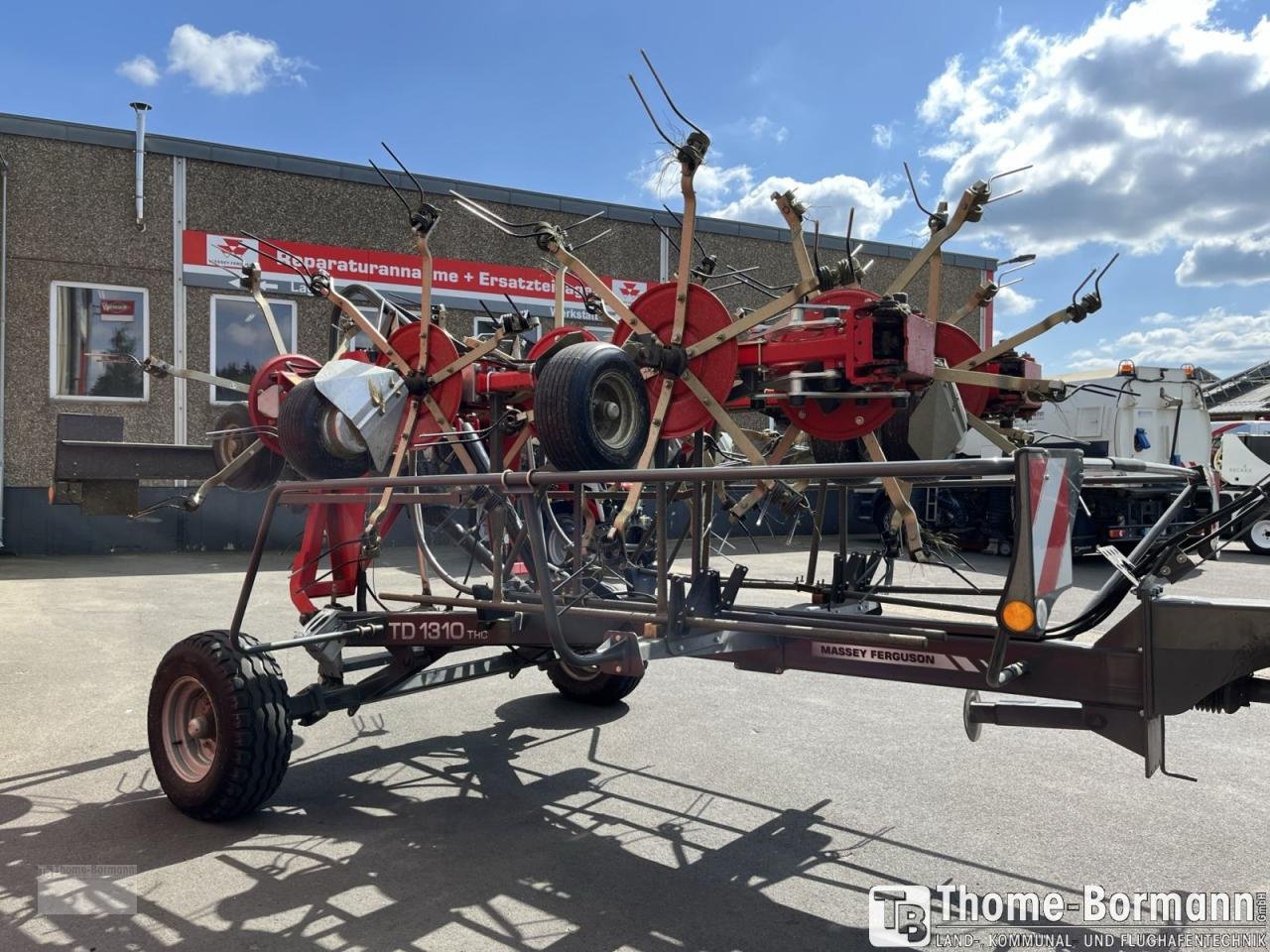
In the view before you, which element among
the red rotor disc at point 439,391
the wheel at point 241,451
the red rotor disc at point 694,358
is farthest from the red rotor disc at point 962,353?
the wheel at point 241,451

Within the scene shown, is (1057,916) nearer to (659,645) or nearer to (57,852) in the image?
(659,645)

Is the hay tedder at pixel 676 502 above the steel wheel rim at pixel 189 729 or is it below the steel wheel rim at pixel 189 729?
above

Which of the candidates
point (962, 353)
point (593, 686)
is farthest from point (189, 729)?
point (962, 353)

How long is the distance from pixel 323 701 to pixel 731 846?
1.99 m

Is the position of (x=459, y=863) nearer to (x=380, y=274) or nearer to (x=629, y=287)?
(x=380, y=274)

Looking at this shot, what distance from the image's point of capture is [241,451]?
19.6 feet

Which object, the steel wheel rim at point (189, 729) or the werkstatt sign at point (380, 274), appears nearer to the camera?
the steel wheel rim at point (189, 729)

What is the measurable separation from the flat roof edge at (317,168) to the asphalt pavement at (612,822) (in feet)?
31.2

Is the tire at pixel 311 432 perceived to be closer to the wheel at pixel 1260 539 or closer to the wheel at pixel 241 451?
the wheel at pixel 241 451

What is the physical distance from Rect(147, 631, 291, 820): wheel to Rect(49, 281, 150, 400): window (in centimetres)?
1233

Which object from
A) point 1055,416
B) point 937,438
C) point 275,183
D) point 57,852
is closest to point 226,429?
point 57,852

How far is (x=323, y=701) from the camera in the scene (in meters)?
4.68

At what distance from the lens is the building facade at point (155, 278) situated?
1504 cm

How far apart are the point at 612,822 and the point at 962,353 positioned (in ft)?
9.69
